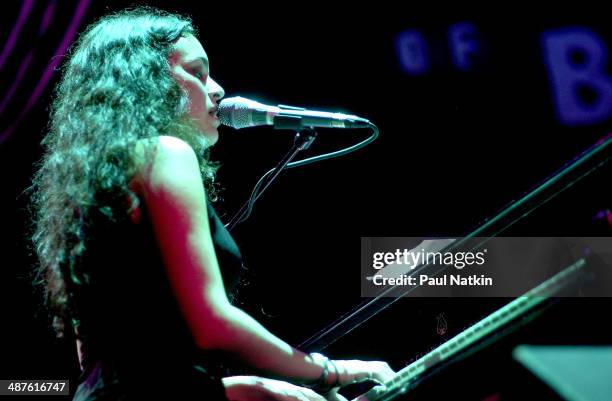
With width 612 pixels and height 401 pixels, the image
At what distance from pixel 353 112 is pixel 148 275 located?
2058 millimetres

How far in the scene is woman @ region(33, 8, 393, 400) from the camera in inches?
47.3

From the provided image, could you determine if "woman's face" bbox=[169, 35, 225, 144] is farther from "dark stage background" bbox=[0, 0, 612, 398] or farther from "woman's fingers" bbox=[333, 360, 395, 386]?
"dark stage background" bbox=[0, 0, 612, 398]

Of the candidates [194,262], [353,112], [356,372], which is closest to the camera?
[194,262]

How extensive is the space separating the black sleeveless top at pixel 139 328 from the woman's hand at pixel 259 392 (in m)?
0.17

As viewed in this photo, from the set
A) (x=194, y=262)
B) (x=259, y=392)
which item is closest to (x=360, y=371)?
(x=259, y=392)

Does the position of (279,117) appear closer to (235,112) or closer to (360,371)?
(235,112)

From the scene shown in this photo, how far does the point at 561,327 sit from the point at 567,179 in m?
0.44

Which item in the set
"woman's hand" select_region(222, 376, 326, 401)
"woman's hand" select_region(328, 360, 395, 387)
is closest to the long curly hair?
"woman's hand" select_region(222, 376, 326, 401)

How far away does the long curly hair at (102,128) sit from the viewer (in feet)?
4.34

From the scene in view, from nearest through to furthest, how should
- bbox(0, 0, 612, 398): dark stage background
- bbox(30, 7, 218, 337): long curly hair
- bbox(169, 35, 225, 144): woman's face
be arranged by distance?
1. bbox(30, 7, 218, 337): long curly hair
2. bbox(169, 35, 225, 144): woman's face
3. bbox(0, 0, 612, 398): dark stage background

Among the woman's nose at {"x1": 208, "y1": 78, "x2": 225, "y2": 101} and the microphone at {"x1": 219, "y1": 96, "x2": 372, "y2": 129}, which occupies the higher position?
the woman's nose at {"x1": 208, "y1": 78, "x2": 225, "y2": 101}

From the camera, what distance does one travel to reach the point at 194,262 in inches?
46.7

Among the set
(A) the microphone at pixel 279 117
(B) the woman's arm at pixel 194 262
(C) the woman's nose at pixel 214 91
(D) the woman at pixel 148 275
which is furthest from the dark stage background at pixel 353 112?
(B) the woman's arm at pixel 194 262

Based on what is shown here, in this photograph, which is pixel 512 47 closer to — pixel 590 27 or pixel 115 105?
pixel 590 27
